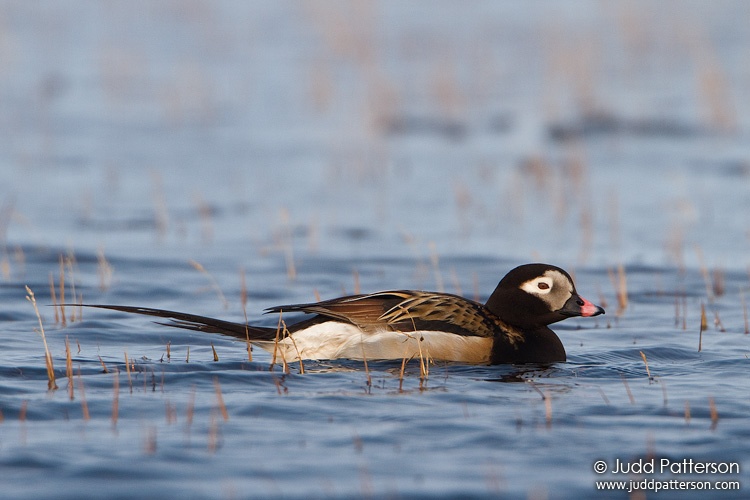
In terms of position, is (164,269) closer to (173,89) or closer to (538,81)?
(173,89)

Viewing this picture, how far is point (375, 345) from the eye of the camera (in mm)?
7418

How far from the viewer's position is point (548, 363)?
7.69 m

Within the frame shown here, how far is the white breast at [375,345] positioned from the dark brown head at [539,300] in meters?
0.41

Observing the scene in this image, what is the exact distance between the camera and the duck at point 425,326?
7438 millimetres

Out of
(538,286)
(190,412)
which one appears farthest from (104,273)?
(190,412)

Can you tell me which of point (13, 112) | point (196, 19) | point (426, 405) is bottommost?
point (426, 405)

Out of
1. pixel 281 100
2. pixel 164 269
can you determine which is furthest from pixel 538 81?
pixel 164 269

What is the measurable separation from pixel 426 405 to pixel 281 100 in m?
16.6

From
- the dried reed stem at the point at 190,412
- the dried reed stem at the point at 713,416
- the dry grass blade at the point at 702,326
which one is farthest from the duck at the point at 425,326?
the dried reed stem at the point at 713,416

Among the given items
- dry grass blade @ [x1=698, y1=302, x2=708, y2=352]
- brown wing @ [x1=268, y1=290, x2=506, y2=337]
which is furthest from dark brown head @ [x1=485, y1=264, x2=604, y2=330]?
dry grass blade @ [x1=698, y1=302, x2=708, y2=352]

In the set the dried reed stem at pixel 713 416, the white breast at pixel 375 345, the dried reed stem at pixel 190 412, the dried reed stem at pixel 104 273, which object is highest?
the dried reed stem at pixel 104 273
